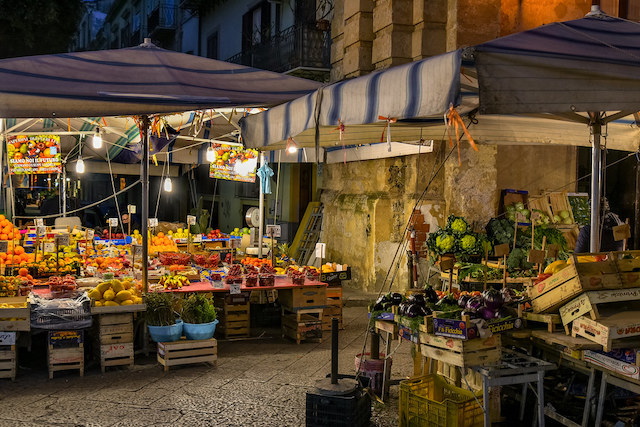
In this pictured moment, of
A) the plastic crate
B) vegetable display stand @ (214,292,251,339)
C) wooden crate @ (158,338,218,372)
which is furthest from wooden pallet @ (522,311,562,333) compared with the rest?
vegetable display stand @ (214,292,251,339)

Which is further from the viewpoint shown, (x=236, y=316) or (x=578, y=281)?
(x=236, y=316)

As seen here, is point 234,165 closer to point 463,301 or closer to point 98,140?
point 98,140

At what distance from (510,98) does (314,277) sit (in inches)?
231

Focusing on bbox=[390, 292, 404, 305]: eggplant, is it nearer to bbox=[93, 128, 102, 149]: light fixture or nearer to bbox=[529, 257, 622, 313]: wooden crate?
bbox=[529, 257, 622, 313]: wooden crate

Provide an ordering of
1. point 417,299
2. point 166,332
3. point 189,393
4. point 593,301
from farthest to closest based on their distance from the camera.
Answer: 1. point 166,332
2. point 189,393
3. point 417,299
4. point 593,301

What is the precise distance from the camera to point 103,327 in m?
7.82

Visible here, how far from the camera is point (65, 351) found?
7.59 m

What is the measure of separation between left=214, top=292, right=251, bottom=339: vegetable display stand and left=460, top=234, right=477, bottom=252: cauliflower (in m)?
3.40

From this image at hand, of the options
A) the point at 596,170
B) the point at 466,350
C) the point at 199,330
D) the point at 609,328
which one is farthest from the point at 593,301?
the point at 199,330

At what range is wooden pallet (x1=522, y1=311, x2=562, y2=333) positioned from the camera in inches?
225

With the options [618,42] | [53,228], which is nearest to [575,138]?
[618,42]

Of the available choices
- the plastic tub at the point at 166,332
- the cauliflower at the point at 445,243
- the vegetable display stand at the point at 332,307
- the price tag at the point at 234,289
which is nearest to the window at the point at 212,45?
the cauliflower at the point at 445,243

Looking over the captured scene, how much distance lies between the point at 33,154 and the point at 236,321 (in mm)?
6168

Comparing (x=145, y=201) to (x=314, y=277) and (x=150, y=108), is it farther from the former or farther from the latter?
(x=314, y=277)
